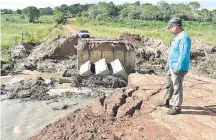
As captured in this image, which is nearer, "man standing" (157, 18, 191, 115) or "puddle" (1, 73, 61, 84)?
"man standing" (157, 18, 191, 115)

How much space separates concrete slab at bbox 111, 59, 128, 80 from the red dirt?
7.59 meters

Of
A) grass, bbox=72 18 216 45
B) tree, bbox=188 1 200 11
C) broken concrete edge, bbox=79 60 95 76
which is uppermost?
tree, bbox=188 1 200 11

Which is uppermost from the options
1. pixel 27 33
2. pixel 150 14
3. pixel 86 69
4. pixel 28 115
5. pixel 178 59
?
pixel 178 59

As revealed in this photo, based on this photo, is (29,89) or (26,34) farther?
(26,34)

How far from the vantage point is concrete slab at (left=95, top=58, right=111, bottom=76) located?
1569cm

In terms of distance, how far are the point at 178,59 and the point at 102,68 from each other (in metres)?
9.83

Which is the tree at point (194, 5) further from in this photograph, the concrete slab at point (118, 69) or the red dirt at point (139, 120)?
the red dirt at point (139, 120)

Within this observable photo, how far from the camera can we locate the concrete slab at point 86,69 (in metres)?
15.9

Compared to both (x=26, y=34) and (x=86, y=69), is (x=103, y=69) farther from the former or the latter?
(x=26, y=34)

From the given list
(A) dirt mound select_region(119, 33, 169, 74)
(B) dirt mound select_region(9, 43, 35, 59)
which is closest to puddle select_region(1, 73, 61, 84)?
(A) dirt mound select_region(119, 33, 169, 74)

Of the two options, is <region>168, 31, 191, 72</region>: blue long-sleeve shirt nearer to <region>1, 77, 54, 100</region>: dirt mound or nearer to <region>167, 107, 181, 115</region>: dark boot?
<region>167, 107, 181, 115</region>: dark boot

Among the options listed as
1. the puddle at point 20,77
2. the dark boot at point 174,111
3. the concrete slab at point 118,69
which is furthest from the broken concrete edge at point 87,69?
the dark boot at point 174,111

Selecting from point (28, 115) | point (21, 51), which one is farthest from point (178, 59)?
point (21, 51)

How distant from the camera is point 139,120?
6195mm
